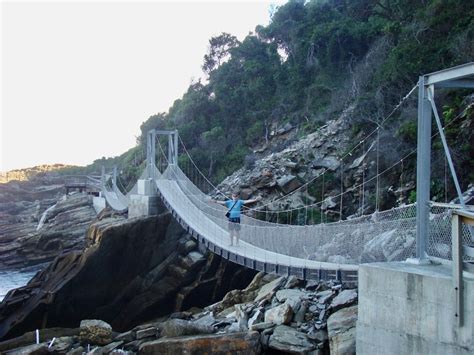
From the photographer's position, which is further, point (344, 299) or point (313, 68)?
point (313, 68)

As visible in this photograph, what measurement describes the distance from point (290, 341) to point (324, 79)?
43.9 feet

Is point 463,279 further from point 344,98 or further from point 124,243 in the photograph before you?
point 344,98

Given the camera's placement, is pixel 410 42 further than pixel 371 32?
No

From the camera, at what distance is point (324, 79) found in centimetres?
1738

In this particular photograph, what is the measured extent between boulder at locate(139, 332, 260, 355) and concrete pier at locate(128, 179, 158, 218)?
7.90 meters

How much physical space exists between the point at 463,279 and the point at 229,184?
448 inches

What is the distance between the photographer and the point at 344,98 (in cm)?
1502

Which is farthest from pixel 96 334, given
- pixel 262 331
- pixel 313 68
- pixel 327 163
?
pixel 313 68

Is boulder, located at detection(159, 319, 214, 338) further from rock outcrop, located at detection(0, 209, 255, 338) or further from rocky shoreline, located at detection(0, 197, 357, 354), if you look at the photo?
rock outcrop, located at detection(0, 209, 255, 338)

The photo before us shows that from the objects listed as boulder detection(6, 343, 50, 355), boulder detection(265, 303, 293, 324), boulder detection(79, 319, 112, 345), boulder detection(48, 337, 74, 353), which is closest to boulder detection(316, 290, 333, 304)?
boulder detection(265, 303, 293, 324)

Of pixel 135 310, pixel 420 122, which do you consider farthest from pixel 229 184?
pixel 420 122

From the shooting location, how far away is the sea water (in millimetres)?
16922

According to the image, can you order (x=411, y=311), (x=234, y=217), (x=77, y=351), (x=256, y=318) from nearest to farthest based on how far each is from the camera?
(x=411, y=311)
(x=256, y=318)
(x=77, y=351)
(x=234, y=217)

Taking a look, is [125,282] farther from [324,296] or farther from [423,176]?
[423,176]
